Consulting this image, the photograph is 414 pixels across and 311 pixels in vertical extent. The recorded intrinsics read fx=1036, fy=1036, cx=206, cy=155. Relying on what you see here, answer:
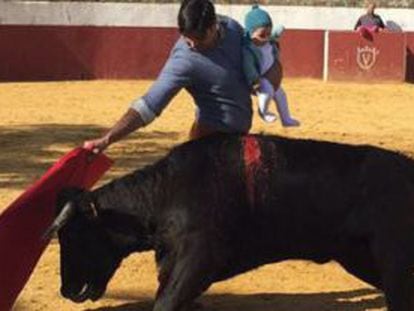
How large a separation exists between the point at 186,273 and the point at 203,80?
2.88 feet

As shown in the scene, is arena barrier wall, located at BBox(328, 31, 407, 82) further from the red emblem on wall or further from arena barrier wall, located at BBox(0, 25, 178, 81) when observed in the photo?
arena barrier wall, located at BBox(0, 25, 178, 81)

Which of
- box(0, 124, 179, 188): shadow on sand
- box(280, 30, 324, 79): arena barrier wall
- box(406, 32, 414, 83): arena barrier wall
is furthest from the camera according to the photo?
box(280, 30, 324, 79): arena barrier wall

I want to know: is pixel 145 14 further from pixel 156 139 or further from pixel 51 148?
pixel 51 148

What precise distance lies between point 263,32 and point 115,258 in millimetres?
1275

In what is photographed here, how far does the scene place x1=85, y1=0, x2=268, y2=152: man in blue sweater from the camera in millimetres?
3998

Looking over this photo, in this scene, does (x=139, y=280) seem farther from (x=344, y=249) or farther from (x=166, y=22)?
(x=166, y=22)

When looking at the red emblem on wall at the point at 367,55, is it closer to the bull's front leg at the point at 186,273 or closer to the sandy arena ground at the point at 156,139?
the sandy arena ground at the point at 156,139

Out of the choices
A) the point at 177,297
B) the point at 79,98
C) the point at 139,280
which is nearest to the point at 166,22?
the point at 79,98

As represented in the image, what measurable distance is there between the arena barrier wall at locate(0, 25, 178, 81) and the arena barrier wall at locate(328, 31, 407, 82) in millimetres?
2961

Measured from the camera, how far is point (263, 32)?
179 inches

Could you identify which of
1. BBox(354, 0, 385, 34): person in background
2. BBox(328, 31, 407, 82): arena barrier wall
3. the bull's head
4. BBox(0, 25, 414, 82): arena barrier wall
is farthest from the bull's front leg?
BBox(354, 0, 385, 34): person in background

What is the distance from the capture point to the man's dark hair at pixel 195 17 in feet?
13.1

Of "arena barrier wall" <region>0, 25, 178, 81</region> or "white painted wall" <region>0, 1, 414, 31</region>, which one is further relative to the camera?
"white painted wall" <region>0, 1, 414, 31</region>

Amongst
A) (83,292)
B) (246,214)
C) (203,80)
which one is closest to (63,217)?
(83,292)
